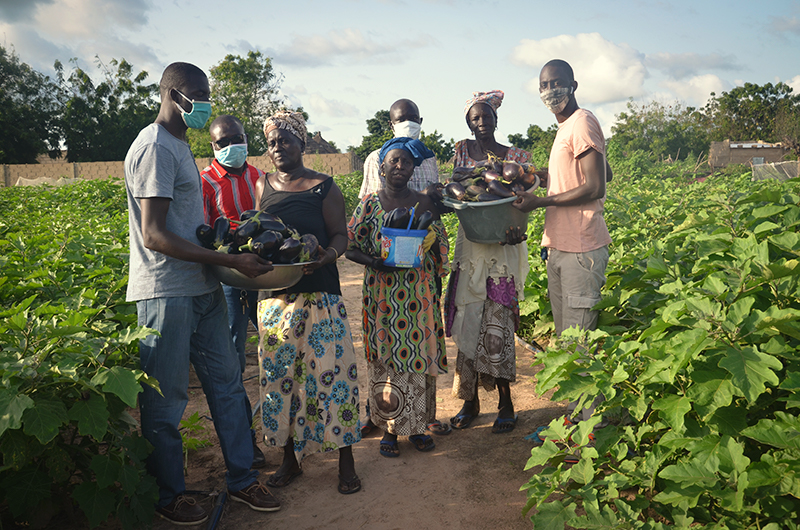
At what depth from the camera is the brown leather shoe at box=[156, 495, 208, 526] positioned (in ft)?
8.64

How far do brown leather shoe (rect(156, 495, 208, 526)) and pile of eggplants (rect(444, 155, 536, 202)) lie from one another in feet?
7.19

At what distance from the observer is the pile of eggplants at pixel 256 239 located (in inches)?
100.0

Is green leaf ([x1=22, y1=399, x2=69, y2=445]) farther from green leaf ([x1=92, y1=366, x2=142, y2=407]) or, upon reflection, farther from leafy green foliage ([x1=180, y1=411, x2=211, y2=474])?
leafy green foliage ([x1=180, y1=411, x2=211, y2=474])

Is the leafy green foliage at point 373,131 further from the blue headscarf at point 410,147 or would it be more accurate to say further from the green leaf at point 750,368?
the green leaf at point 750,368

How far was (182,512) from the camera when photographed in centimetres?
264

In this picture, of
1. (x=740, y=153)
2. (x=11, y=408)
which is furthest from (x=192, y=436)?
(x=740, y=153)

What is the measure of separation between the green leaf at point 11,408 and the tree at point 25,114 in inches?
1599

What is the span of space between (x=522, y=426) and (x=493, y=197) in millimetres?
1574

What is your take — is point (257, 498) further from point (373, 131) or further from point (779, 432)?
point (373, 131)

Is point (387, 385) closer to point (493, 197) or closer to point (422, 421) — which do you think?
point (422, 421)

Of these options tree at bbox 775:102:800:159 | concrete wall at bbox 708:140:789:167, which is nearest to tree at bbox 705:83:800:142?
tree at bbox 775:102:800:159

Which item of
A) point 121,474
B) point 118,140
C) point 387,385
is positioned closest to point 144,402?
point 121,474

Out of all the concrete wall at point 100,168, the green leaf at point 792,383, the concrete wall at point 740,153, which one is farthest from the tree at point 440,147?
the green leaf at point 792,383

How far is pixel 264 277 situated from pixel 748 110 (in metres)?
56.5
